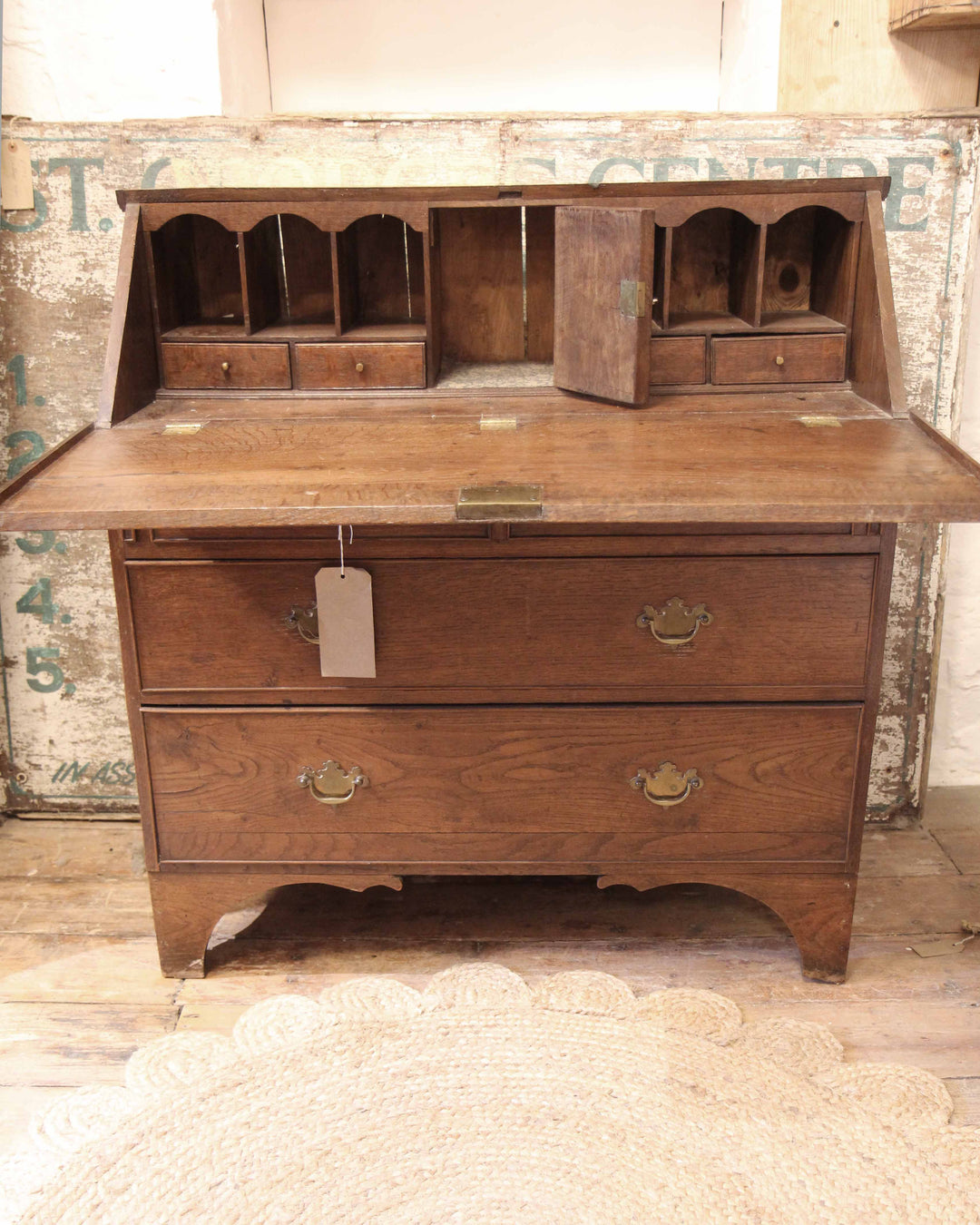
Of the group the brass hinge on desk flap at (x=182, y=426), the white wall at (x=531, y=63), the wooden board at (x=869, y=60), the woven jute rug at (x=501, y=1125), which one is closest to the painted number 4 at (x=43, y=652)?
the brass hinge on desk flap at (x=182, y=426)

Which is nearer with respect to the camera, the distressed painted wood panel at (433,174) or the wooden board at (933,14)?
the wooden board at (933,14)

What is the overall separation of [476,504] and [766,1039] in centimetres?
113

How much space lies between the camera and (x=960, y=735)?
2799 mm

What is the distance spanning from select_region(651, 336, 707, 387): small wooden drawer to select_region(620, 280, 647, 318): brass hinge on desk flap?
0.21 meters

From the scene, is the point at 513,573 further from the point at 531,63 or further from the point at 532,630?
the point at 531,63

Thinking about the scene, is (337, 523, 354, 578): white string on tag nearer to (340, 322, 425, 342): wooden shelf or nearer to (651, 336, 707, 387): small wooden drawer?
(340, 322, 425, 342): wooden shelf

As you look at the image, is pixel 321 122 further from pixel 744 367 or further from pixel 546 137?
pixel 744 367

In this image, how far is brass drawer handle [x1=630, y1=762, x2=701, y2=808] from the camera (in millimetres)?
2025

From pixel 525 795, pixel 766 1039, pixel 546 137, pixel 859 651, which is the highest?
pixel 546 137

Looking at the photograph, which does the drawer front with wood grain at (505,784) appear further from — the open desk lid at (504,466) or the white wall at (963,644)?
the white wall at (963,644)

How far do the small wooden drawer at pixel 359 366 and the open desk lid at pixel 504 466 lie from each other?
0.29ft

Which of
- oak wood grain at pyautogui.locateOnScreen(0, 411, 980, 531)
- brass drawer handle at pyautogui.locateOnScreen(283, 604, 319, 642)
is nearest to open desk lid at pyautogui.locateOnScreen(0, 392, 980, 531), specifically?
oak wood grain at pyautogui.locateOnScreen(0, 411, 980, 531)

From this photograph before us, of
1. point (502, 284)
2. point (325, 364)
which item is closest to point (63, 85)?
point (325, 364)

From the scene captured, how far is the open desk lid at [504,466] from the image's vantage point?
Answer: 5.16 feet
